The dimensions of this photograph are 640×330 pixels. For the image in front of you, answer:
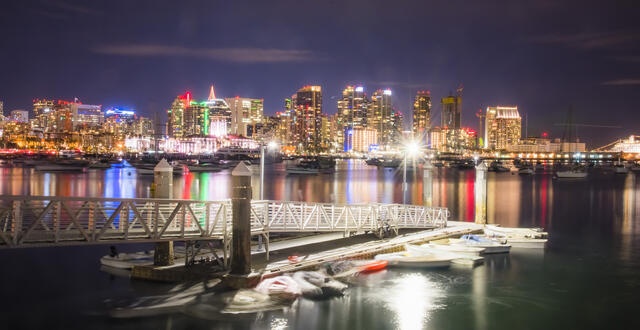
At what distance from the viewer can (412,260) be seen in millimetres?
24547

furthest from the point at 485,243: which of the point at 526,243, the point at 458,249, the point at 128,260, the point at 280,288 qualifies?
the point at 128,260

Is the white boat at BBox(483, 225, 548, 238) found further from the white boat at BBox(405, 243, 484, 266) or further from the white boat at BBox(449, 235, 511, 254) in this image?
the white boat at BBox(405, 243, 484, 266)

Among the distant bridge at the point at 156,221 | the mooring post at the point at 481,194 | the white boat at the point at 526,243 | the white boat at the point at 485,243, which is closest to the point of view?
the distant bridge at the point at 156,221

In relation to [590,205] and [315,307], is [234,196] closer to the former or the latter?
[315,307]

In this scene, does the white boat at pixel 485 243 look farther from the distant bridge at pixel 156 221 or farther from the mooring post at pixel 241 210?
the mooring post at pixel 241 210

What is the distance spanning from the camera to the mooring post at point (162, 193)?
20.7 m

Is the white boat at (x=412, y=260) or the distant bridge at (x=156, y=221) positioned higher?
the distant bridge at (x=156, y=221)

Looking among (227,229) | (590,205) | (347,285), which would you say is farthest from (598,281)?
(590,205)

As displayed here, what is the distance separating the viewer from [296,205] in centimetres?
2473

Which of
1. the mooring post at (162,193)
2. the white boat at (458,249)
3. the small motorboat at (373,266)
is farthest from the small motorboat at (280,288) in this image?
the white boat at (458,249)

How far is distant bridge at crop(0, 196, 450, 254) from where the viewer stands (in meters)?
15.7

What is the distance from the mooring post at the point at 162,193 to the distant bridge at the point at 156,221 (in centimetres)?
61

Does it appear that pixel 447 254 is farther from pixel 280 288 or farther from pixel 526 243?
pixel 280 288

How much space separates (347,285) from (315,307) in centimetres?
261
